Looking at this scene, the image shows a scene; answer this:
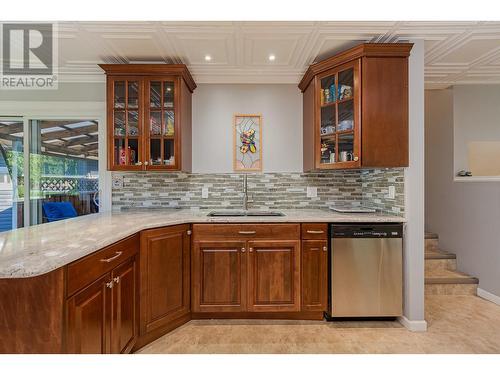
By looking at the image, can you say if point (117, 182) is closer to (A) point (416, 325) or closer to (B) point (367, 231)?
(B) point (367, 231)

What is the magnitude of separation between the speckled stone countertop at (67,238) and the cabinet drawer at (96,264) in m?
0.05

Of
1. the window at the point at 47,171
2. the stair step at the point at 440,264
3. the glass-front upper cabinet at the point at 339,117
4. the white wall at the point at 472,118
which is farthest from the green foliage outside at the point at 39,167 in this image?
the white wall at the point at 472,118

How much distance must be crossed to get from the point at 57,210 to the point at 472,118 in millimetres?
5045

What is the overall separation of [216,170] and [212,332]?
165 centimetres

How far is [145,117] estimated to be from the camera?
2.65 m

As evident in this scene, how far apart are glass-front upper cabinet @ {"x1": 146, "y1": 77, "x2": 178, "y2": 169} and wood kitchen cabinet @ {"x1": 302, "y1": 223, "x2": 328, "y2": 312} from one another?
1.51m

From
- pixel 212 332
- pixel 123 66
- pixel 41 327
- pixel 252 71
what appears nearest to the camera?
pixel 41 327

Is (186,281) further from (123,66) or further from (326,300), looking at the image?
(123,66)

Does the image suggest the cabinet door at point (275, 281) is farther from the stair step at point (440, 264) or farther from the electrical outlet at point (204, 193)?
the stair step at point (440, 264)

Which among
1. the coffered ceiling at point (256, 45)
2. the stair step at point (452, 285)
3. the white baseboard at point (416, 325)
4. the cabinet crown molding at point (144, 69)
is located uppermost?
the coffered ceiling at point (256, 45)

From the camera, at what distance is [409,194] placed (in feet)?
7.66

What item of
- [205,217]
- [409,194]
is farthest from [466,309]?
[205,217]

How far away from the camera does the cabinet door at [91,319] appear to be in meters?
1.20

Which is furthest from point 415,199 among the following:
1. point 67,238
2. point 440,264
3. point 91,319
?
point 67,238
